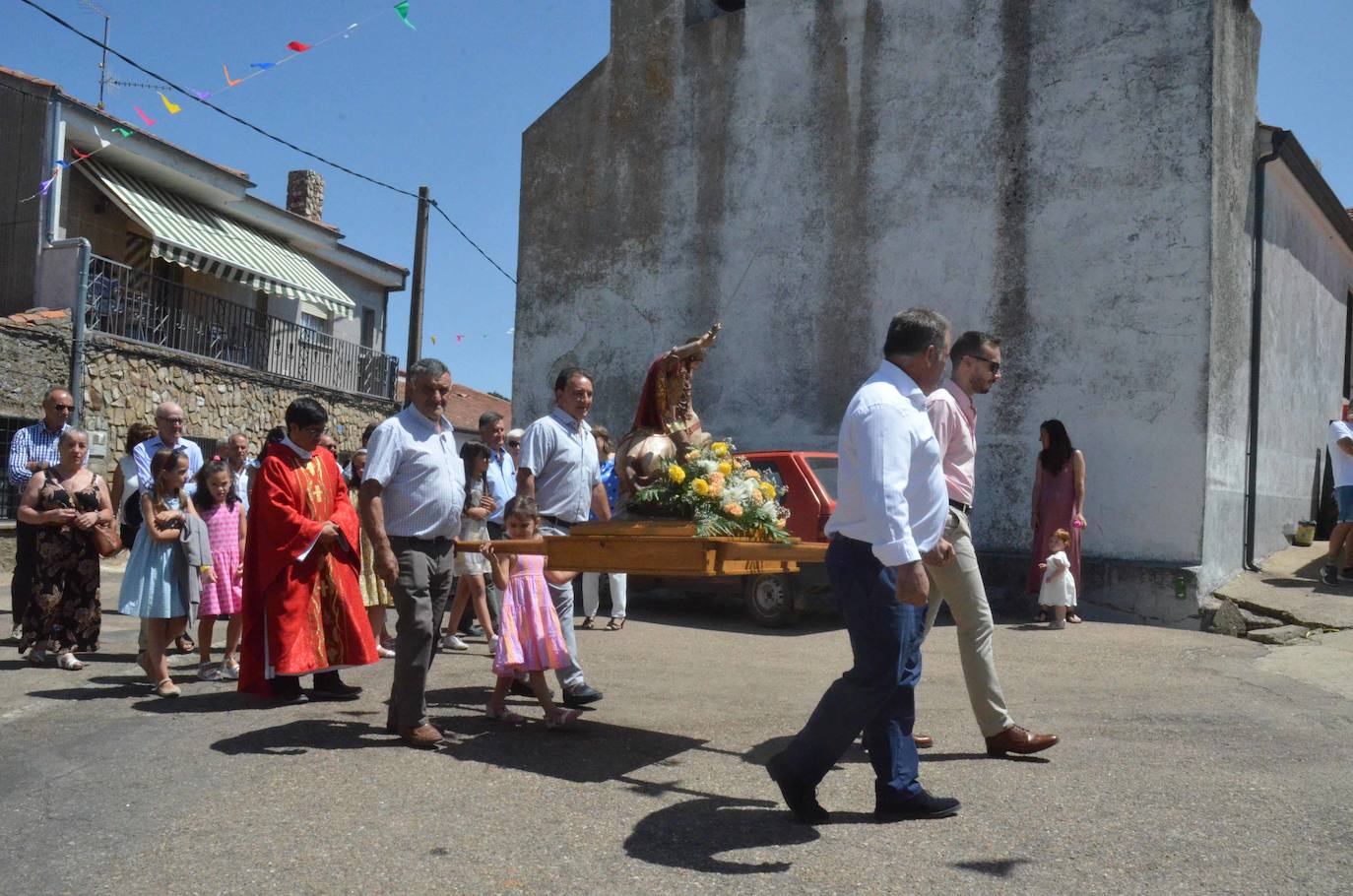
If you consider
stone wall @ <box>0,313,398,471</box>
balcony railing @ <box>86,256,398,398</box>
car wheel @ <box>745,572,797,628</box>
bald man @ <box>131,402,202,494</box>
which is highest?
balcony railing @ <box>86,256,398,398</box>

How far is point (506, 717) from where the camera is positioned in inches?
243

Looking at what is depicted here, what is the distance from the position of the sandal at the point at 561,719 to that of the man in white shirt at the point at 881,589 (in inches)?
74.6

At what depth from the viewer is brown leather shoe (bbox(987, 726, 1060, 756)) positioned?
5.26 metres

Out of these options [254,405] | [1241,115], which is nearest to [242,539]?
[1241,115]

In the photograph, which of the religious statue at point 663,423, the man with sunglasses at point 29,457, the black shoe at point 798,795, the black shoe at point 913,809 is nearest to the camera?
the black shoe at point 798,795

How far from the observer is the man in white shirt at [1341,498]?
1159 centimetres

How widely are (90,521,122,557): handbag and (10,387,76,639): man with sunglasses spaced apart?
1.99ft

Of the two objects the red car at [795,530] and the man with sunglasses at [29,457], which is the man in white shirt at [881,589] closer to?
the red car at [795,530]

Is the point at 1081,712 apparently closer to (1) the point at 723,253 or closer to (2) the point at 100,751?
(2) the point at 100,751

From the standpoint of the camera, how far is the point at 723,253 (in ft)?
49.0

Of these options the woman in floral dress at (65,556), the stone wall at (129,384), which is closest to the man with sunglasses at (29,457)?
the woman in floral dress at (65,556)

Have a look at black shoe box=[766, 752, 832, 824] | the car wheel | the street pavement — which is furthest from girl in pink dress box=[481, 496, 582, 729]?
the car wheel

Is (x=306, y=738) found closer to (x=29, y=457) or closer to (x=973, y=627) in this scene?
(x=973, y=627)

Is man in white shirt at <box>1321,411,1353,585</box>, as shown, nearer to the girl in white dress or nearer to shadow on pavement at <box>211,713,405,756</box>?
the girl in white dress
